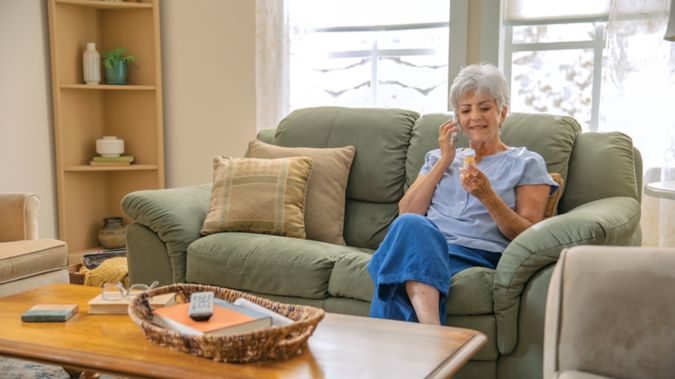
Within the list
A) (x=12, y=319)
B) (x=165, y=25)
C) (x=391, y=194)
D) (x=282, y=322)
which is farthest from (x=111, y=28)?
(x=282, y=322)

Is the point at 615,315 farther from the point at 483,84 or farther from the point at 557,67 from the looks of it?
the point at 557,67

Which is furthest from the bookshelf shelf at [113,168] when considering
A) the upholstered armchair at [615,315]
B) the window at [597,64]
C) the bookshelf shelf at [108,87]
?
the upholstered armchair at [615,315]

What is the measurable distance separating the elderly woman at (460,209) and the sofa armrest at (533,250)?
0.16m

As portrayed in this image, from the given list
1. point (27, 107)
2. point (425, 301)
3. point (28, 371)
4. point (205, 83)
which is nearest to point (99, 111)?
point (27, 107)

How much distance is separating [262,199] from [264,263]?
362mm

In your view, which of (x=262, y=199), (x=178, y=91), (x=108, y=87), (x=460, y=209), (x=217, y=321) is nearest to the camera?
(x=217, y=321)

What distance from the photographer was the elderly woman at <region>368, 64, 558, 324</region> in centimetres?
208

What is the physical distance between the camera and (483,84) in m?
2.45

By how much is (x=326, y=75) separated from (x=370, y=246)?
4.54 ft

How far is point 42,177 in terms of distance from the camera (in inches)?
163

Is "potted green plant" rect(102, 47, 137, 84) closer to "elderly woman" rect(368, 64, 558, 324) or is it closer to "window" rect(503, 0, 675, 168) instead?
"window" rect(503, 0, 675, 168)

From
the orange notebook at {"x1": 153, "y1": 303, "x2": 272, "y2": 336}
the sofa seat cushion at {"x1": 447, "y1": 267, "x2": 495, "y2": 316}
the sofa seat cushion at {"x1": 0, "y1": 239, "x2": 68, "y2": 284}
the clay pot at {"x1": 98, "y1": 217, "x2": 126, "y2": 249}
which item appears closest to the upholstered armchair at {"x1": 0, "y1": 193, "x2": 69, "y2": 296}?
the sofa seat cushion at {"x1": 0, "y1": 239, "x2": 68, "y2": 284}

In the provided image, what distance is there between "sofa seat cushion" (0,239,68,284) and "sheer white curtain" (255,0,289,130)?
1.47m

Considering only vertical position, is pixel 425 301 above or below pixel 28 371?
above
